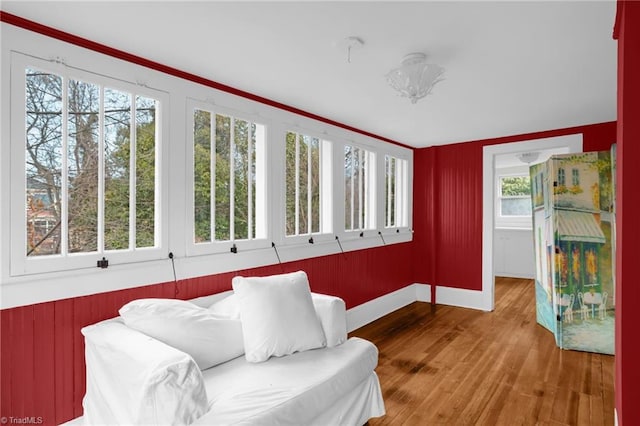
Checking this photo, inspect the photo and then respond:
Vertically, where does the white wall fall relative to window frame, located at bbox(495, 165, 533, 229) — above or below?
below

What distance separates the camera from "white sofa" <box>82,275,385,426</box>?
1.54 meters

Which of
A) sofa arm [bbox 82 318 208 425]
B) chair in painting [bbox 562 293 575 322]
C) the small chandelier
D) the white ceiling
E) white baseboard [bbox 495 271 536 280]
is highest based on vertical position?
the white ceiling

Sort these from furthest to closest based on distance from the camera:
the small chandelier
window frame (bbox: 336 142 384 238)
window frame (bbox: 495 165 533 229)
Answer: window frame (bbox: 495 165 533 229) < window frame (bbox: 336 142 384 238) < the small chandelier

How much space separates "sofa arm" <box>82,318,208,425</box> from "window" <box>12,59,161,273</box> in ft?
1.67

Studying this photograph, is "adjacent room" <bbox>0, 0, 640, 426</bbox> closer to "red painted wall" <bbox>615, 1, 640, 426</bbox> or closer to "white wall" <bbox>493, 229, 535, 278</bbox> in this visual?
"red painted wall" <bbox>615, 1, 640, 426</bbox>

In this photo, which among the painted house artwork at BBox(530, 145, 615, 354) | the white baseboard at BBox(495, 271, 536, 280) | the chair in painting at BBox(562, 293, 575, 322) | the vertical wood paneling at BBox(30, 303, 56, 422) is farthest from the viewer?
the white baseboard at BBox(495, 271, 536, 280)

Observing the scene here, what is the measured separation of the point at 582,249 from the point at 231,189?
11.0 ft

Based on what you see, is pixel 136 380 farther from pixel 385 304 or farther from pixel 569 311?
pixel 569 311

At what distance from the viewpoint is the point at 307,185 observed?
3697 millimetres

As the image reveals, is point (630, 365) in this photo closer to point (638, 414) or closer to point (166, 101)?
point (638, 414)

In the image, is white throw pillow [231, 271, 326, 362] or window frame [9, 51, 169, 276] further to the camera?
white throw pillow [231, 271, 326, 362]

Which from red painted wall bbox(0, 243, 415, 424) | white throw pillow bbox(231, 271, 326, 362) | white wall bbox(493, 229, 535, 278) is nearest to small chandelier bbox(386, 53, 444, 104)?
white throw pillow bbox(231, 271, 326, 362)

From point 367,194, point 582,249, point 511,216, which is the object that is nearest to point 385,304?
point 367,194

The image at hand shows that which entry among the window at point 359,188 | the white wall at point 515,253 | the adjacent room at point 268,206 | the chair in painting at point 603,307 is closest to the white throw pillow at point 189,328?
the adjacent room at point 268,206
